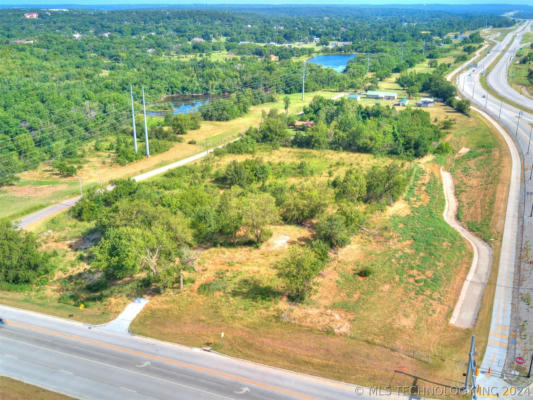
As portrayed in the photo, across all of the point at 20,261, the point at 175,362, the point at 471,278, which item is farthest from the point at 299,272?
the point at 20,261

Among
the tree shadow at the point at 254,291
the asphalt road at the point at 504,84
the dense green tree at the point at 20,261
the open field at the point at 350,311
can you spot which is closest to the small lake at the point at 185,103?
the dense green tree at the point at 20,261

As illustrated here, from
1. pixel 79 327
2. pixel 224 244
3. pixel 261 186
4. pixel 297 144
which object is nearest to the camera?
pixel 79 327

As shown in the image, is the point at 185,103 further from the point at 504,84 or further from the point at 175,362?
the point at 175,362

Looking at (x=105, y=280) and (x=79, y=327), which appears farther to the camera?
(x=105, y=280)

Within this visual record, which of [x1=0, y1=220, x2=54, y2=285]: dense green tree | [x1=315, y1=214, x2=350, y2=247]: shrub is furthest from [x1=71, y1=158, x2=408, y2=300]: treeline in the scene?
[x1=0, y1=220, x2=54, y2=285]: dense green tree

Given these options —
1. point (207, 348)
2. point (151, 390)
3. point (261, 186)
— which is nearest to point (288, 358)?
point (207, 348)

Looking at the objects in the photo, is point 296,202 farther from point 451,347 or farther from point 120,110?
point 120,110

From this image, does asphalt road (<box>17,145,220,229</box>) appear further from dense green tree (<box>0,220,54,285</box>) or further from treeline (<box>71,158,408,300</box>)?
dense green tree (<box>0,220,54,285</box>)
